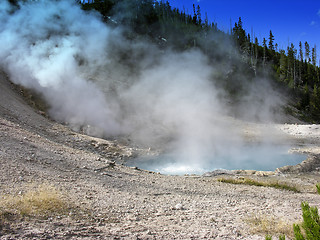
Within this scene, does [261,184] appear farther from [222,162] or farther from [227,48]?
[227,48]

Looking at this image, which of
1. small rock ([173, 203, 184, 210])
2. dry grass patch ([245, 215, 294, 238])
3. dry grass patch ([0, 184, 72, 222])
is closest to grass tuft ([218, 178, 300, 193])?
dry grass patch ([245, 215, 294, 238])

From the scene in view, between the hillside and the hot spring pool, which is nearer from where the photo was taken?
the hillside

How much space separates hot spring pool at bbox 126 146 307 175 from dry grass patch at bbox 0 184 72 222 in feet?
25.4

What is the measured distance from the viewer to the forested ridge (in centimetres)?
4044

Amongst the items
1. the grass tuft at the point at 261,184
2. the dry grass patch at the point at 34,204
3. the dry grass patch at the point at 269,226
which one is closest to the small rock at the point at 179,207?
the dry grass patch at the point at 269,226

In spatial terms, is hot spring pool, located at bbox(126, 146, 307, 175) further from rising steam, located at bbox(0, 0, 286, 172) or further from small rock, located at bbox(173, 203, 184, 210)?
small rock, located at bbox(173, 203, 184, 210)

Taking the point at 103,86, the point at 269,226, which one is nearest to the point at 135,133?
the point at 103,86

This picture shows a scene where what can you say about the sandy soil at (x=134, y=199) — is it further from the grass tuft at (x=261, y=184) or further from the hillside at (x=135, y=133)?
the grass tuft at (x=261, y=184)

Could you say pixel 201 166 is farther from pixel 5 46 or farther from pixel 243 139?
pixel 5 46

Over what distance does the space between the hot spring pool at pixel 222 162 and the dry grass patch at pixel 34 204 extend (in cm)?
774

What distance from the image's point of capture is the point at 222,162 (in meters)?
15.1

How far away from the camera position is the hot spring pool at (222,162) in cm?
1358

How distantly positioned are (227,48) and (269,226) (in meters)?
50.8

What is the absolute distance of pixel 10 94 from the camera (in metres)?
17.4
